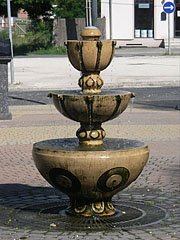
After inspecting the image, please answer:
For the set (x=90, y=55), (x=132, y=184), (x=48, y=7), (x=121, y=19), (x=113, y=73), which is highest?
(x=48, y=7)

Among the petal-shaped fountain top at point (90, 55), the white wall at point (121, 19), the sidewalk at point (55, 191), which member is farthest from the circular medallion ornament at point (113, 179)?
the white wall at point (121, 19)

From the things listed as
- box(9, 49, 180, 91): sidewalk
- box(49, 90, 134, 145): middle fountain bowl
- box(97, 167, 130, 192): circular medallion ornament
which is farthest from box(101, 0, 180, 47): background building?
box(97, 167, 130, 192): circular medallion ornament

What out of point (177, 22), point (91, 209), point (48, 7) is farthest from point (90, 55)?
point (177, 22)

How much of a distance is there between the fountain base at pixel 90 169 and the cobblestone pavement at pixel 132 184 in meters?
A: 0.54

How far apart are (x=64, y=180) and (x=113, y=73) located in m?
21.6

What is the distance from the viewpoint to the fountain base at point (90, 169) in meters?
6.55

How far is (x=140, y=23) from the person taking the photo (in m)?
49.8

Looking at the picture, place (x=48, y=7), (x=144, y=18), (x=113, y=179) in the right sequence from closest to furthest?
(x=113, y=179) → (x=48, y=7) → (x=144, y=18)

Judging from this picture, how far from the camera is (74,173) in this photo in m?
6.58

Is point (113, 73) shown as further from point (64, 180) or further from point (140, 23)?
point (140, 23)

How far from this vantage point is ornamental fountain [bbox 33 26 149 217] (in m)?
6.58

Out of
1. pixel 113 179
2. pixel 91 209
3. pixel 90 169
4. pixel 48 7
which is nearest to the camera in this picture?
pixel 90 169

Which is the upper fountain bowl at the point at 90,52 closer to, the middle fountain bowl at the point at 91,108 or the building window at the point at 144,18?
the middle fountain bowl at the point at 91,108

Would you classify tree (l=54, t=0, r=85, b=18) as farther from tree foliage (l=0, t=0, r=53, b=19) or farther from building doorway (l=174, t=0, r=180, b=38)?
building doorway (l=174, t=0, r=180, b=38)
